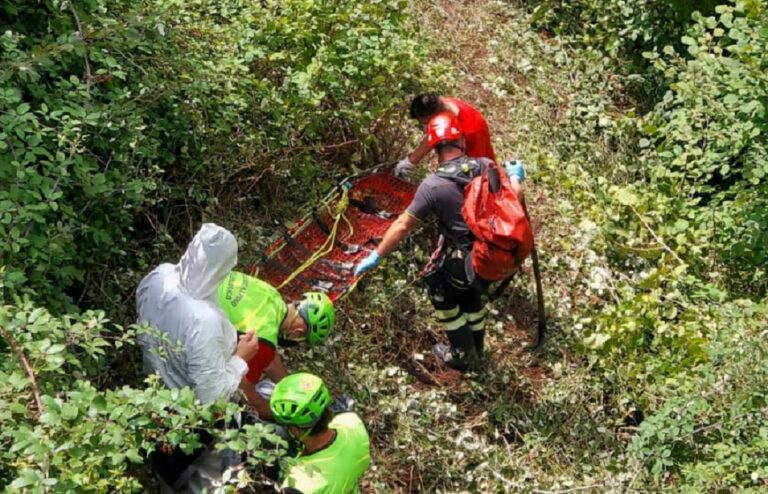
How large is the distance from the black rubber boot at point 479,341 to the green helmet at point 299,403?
2.11 metres

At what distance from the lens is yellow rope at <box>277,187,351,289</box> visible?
577cm

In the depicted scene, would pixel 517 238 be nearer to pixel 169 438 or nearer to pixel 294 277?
pixel 294 277

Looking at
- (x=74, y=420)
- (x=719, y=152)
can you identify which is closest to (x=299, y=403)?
(x=74, y=420)

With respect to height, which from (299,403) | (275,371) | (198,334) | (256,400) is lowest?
(275,371)

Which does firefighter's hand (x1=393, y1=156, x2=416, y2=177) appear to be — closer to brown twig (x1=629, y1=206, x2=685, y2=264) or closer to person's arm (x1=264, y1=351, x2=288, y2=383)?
brown twig (x1=629, y1=206, x2=685, y2=264)

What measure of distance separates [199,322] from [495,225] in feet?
6.43

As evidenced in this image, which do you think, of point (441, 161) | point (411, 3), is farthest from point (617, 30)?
point (441, 161)

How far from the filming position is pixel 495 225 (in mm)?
5133

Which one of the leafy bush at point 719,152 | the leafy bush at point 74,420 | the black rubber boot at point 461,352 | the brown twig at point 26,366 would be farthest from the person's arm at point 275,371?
the leafy bush at point 719,152

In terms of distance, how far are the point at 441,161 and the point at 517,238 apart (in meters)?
0.82

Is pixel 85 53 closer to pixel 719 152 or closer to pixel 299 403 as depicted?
pixel 299 403

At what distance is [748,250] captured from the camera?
6.57 meters

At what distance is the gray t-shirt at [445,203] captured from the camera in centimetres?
534

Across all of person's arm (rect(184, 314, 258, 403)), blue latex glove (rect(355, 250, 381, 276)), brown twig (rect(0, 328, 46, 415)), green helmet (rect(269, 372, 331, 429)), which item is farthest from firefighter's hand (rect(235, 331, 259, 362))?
blue latex glove (rect(355, 250, 381, 276))
